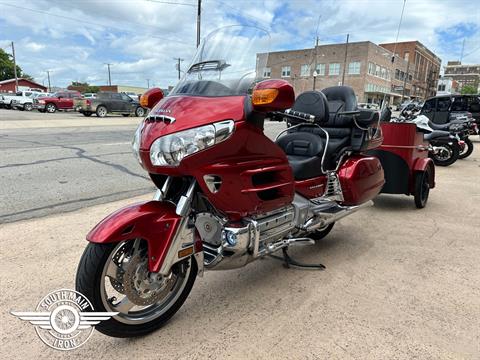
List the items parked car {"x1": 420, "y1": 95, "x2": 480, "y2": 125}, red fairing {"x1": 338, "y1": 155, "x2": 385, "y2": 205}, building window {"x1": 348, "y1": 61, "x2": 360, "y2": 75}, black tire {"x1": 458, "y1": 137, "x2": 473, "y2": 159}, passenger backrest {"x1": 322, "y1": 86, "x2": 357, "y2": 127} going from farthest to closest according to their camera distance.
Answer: building window {"x1": 348, "y1": 61, "x2": 360, "y2": 75}
parked car {"x1": 420, "y1": 95, "x2": 480, "y2": 125}
black tire {"x1": 458, "y1": 137, "x2": 473, "y2": 159}
passenger backrest {"x1": 322, "y1": 86, "x2": 357, "y2": 127}
red fairing {"x1": 338, "y1": 155, "x2": 385, "y2": 205}

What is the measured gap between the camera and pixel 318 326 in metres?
2.50

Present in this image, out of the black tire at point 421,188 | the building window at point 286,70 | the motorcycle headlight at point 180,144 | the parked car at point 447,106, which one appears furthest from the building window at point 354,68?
the motorcycle headlight at point 180,144

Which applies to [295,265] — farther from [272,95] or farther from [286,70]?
[286,70]

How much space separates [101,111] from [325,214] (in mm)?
22137

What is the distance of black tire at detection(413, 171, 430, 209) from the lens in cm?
527

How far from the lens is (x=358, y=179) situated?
3.68 m

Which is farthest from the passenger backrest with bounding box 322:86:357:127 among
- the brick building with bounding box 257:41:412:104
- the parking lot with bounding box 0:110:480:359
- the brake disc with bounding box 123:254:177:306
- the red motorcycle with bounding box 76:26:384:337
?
the brick building with bounding box 257:41:412:104

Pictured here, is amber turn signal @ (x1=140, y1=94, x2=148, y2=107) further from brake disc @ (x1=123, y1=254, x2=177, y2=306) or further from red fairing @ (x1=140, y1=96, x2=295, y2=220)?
brake disc @ (x1=123, y1=254, x2=177, y2=306)

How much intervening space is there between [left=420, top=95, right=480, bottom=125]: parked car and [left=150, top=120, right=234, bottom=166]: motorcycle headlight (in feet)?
42.6

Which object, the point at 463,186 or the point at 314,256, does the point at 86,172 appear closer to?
the point at 314,256

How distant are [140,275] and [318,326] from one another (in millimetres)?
1236

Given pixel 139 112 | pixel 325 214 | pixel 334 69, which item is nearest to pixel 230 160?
pixel 325 214

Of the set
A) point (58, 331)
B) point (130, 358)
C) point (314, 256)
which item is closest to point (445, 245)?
point (314, 256)

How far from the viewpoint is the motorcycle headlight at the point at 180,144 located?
214cm
